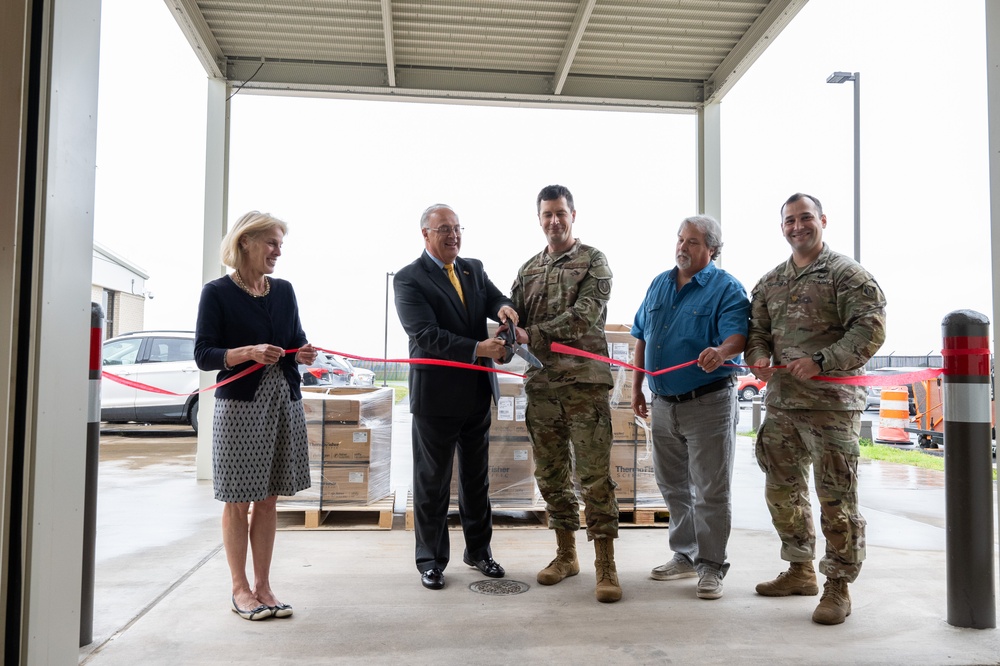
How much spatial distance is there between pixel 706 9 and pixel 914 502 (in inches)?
191

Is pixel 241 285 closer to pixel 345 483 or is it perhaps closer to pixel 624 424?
pixel 345 483

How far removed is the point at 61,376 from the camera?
1877mm

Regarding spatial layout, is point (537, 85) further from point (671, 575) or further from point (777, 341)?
point (671, 575)

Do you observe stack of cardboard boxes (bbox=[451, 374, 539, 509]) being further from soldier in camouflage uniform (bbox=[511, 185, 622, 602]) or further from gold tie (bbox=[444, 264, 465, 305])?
gold tie (bbox=[444, 264, 465, 305])

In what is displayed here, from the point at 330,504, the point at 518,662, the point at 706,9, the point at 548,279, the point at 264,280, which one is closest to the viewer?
the point at 518,662

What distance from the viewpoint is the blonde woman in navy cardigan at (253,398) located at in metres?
2.74

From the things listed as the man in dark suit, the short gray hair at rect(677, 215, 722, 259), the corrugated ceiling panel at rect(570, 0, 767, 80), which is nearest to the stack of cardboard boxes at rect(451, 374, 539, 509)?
the man in dark suit

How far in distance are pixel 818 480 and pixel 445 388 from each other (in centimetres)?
187

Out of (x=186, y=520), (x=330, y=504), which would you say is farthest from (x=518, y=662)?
(x=186, y=520)

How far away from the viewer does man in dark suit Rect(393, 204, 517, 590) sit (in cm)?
332

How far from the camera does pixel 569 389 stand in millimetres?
3326

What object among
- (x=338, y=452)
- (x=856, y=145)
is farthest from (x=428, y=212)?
(x=856, y=145)

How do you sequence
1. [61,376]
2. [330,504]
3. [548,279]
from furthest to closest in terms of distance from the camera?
[330,504] → [548,279] → [61,376]

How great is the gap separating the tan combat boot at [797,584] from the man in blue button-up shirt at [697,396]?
0.81ft
